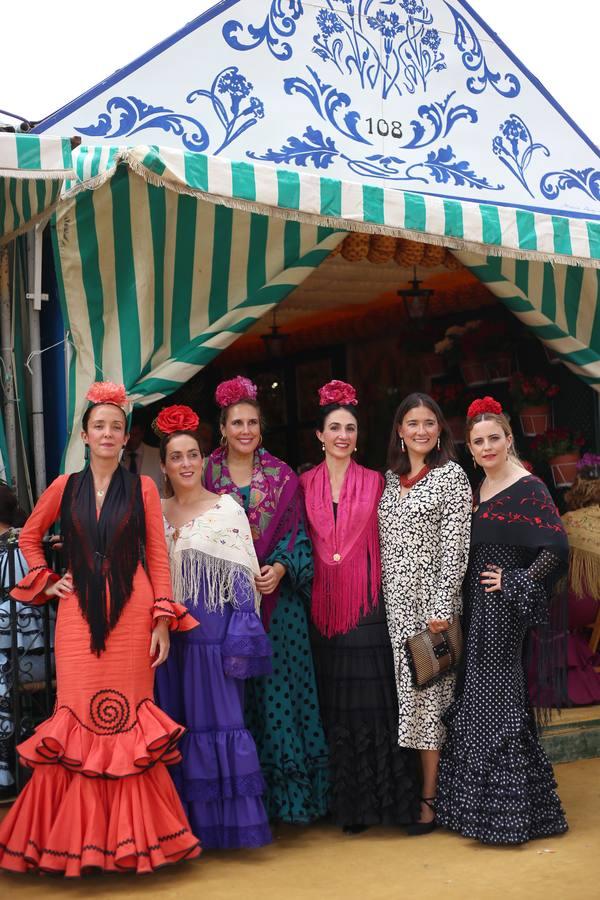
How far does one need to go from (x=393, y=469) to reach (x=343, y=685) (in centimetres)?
94

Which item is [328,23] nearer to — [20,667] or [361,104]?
[361,104]

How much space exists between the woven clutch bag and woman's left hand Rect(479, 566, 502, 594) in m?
0.25

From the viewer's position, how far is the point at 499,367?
777 cm

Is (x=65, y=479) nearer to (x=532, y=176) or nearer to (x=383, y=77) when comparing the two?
(x=383, y=77)

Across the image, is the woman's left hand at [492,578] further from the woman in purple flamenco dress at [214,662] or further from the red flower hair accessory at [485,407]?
the woman in purple flamenco dress at [214,662]

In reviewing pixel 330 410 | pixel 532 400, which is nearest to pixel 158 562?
pixel 330 410

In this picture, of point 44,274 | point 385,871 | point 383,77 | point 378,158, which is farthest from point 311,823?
point 383,77

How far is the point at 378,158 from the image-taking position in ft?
20.8

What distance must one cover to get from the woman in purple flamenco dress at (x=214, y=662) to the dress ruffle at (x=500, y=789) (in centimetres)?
78

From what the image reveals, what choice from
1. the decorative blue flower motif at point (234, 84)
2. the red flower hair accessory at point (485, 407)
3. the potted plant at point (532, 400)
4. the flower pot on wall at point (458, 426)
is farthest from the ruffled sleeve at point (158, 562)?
the flower pot on wall at point (458, 426)

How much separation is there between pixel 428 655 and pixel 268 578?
2.36 ft

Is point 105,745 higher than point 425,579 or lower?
lower

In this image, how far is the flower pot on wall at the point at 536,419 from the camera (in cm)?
749

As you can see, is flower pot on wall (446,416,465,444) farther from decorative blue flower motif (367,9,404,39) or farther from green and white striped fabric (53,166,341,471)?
green and white striped fabric (53,166,341,471)
